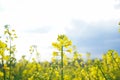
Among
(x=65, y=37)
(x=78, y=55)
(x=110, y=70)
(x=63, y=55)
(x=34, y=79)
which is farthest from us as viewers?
(x=78, y=55)

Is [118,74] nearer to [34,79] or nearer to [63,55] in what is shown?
[63,55]

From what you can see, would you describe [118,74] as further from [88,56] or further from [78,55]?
[88,56]

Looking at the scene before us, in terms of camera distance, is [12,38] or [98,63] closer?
[98,63]

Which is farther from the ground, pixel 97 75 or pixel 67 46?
pixel 67 46

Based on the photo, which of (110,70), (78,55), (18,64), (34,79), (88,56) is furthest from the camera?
(88,56)

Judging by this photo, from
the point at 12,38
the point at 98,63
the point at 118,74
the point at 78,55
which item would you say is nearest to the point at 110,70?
the point at 118,74

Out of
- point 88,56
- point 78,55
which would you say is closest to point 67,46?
point 78,55

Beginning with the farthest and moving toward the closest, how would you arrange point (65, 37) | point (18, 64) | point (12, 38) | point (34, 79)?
1. point (18, 64)
2. point (12, 38)
3. point (65, 37)
4. point (34, 79)

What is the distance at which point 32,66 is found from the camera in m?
12.5

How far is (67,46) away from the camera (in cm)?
691

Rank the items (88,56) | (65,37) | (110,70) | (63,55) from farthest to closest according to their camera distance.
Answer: (88,56) → (110,70) → (65,37) → (63,55)

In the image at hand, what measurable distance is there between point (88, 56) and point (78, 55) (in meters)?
2.89

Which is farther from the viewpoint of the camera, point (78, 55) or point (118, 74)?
point (78, 55)

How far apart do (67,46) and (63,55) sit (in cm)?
28
